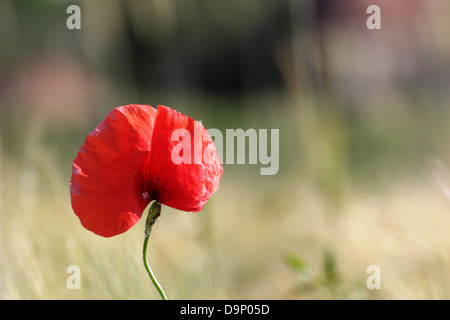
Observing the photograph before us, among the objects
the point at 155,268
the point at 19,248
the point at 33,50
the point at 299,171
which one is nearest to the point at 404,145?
the point at 299,171

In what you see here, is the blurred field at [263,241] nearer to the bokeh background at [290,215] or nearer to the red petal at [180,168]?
the bokeh background at [290,215]

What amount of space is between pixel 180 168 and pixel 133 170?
2cm

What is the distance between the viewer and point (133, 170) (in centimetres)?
24

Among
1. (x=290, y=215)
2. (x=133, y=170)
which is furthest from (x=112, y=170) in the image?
(x=290, y=215)

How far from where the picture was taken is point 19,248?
45 cm

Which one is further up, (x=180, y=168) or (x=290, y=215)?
(x=180, y=168)

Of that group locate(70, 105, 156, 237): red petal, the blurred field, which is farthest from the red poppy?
the blurred field

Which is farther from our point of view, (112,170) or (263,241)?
(263,241)

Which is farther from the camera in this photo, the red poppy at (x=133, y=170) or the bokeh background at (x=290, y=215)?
the bokeh background at (x=290, y=215)

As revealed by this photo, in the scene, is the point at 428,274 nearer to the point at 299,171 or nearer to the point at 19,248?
the point at 19,248

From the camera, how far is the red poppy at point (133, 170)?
227mm

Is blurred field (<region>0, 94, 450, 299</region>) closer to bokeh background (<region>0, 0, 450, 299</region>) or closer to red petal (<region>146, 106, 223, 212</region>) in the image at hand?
bokeh background (<region>0, 0, 450, 299</region>)

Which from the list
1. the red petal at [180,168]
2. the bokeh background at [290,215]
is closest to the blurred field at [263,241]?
the bokeh background at [290,215]

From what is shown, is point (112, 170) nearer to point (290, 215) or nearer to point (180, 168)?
point (180, 168)
